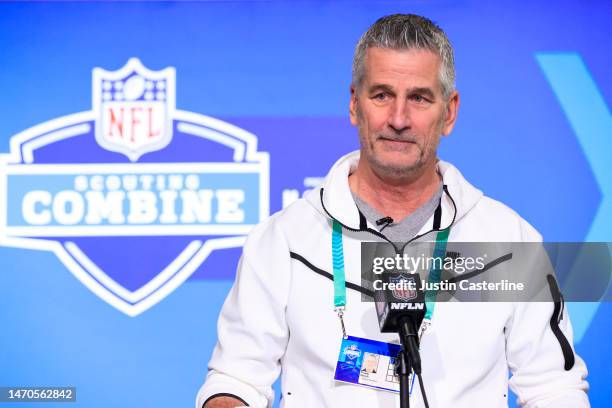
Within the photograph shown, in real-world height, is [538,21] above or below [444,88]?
above

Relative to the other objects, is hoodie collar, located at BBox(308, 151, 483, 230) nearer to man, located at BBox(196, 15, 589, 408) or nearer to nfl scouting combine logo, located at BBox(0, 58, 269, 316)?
man, located at BBox(196, 15, 589, 408)

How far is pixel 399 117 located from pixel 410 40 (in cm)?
15

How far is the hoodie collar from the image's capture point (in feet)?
5.36

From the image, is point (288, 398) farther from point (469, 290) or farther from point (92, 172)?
point (92, 172)

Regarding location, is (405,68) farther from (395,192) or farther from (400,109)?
(395,192)

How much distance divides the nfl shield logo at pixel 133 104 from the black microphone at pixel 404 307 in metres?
1.53

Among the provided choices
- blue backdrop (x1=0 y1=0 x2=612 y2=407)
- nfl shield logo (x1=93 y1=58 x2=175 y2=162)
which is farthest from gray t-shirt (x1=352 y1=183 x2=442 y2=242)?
nfl shield logo (x1=93 y1=58 x2=175 y2=162)

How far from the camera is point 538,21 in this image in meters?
2.58

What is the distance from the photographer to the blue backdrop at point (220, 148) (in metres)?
2.54

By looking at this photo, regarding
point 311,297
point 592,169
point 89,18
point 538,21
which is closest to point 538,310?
point 311,297

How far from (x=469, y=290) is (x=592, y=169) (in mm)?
1113

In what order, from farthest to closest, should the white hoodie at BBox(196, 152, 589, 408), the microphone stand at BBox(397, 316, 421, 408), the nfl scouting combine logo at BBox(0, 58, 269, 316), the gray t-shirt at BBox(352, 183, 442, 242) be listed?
the nfl scouting combine logo at BBox(0, 58, 269, 316)
the gray t-shirt at BBox(352, 183, 442, 242)
the white hoodie at BBox(196, 152, 589, 408)
the microphone stand at BBox(397, 316, 421, 408)

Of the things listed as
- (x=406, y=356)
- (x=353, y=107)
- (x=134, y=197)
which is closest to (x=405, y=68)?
(x=353, y=107)

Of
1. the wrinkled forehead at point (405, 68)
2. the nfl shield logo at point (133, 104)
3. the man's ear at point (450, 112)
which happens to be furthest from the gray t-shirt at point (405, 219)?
the nfl shield logo at point (133, 104)
